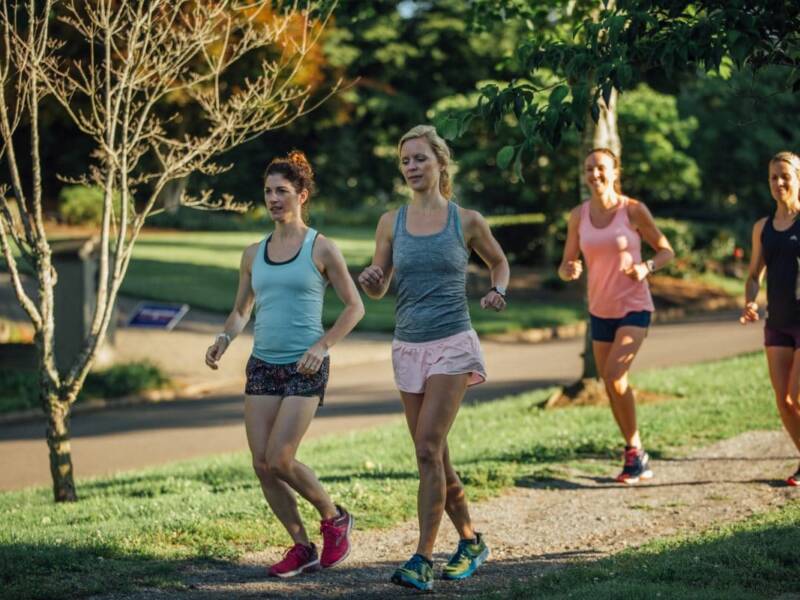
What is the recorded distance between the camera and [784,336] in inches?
326

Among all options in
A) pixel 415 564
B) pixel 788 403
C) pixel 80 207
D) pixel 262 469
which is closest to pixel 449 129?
pixel 262 469

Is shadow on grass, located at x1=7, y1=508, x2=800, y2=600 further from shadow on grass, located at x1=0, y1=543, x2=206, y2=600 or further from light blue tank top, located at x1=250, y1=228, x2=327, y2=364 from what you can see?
light blue tank top, located at x1=250, y1=228, x2=327, y2=364

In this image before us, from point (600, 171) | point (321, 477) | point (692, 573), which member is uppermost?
point (600, 171)

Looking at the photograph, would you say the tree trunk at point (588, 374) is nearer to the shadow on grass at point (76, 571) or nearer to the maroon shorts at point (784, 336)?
the maroon shorts at point (784, 336)

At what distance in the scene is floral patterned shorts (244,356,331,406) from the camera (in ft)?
20.5

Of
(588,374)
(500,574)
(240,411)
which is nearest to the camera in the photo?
(500,574)

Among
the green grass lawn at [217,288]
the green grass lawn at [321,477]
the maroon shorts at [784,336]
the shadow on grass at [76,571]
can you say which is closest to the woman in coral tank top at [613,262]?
the maroon shorts at [784,336]

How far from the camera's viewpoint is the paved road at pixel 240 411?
13.1 m

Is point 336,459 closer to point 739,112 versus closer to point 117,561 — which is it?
point 117,561

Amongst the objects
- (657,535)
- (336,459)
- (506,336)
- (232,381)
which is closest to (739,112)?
(506,336)

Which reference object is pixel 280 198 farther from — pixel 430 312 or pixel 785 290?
pixel 785 290

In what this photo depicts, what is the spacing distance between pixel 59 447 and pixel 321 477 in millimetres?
1886

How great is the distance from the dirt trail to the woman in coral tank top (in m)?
0.77

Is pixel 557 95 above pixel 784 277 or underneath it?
above
